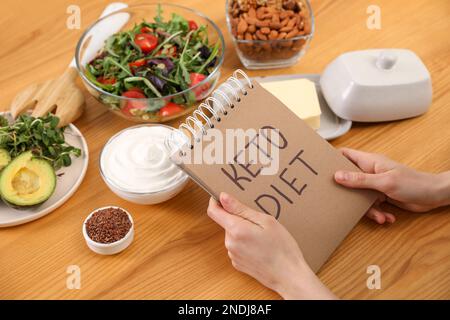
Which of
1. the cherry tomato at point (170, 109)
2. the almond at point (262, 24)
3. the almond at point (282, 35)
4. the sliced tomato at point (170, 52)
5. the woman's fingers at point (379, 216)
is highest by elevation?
the almond at point (262, 24)

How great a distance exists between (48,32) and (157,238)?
0.86 meters

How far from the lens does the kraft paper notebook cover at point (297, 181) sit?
3.54 ft

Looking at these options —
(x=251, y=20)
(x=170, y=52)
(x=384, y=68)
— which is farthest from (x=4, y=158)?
(x=384, y=68)

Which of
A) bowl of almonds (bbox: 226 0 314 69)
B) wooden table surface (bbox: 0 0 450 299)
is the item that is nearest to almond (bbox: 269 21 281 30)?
bowl of almonds (bbox: 226 0 314 69)

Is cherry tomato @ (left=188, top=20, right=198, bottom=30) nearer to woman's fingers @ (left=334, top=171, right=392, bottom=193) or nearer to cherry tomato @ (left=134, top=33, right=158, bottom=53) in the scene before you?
cherry tomato @ (left=134, top=33, right=158, bottom=53)

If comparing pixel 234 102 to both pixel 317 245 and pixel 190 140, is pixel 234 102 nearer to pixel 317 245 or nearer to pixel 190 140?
pixel 190 140

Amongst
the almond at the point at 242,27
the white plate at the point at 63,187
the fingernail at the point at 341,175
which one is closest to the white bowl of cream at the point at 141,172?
the white plate at the point at 63,187

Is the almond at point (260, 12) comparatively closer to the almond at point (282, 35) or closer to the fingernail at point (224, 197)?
the almond at point (282, 35)

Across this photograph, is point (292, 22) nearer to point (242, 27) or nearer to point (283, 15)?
point (283, 15)

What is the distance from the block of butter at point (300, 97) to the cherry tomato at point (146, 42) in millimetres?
324

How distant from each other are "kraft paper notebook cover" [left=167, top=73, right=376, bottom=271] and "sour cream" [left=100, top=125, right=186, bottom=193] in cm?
12

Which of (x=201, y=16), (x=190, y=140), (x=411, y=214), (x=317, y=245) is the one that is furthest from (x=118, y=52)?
(x=411, y=214)

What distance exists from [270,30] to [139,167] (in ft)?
1.88

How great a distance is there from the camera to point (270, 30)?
1.47 metres
